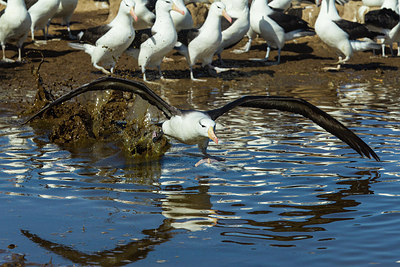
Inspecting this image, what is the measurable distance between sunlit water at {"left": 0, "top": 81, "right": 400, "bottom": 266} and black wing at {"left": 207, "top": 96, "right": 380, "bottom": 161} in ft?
0.67

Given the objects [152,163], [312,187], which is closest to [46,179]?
[152,163]

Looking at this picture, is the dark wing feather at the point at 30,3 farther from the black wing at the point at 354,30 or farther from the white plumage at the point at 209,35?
the black wing at the point at 354,30

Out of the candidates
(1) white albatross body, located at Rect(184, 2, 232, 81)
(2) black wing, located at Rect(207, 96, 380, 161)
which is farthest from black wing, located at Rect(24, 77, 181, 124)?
(1) white albatross body, located at Rect(184, 2, 232, 81)

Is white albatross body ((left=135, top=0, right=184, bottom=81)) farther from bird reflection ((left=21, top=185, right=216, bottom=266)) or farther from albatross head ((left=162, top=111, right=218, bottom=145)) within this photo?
bird reflection ((left=21, top=185, right=216, bottom=266))

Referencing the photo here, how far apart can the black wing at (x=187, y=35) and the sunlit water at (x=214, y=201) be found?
4268 millimetres

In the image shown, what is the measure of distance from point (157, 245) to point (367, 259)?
142 cm

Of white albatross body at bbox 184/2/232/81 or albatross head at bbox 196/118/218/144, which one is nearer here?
albatross head at bbox 196/118/218/144

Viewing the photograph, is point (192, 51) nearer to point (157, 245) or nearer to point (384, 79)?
point (384, 79)

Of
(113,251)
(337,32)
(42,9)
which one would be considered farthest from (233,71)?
(113,251)

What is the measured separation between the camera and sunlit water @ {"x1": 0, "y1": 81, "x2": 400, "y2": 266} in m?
4.48

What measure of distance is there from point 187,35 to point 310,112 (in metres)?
6.08

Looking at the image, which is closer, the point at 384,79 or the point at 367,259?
the point at 367,259

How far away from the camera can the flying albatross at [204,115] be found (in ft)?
21.4

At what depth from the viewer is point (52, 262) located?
4.27 meters
